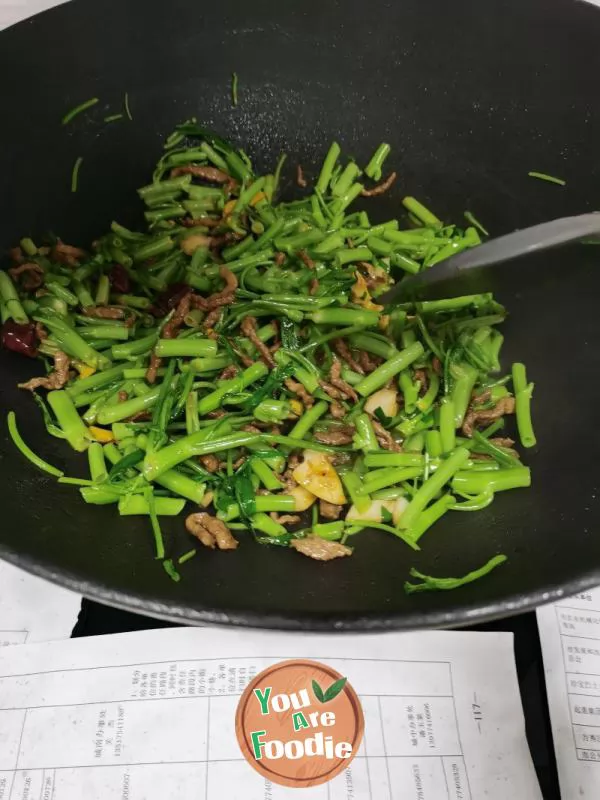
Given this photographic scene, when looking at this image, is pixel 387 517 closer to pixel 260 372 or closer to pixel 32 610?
pixel 260 372

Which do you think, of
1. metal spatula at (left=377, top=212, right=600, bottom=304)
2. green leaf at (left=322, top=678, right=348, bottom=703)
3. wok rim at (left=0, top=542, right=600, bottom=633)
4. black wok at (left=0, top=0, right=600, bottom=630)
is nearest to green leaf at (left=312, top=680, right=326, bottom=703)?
green leaf at (left=322, top=678, right=348, bottom=703)

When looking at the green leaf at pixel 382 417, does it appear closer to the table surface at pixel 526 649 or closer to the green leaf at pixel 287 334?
the green leaf at pixel 287 334

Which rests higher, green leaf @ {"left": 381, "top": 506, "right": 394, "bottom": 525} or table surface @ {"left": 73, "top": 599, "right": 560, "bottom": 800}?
green leaf @ {"left": 381, "top": 506, "right": 394, "bottom": 525}

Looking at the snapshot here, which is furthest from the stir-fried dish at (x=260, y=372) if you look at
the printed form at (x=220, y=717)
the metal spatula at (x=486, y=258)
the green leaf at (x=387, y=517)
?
the printed form at (x=220, y=717)

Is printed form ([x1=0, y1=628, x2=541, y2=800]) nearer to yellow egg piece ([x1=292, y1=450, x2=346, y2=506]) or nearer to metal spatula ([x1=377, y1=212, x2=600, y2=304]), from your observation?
yellow egg piece ([x1=292, y1=450, x2=346, y2=506])

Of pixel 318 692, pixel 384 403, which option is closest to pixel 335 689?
pixel 318 692

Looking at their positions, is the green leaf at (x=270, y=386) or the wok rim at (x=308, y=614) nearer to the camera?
the wok rim at (x=308, y=614)

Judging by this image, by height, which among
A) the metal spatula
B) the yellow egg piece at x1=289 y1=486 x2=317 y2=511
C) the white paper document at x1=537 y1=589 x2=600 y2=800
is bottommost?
the white paper document at x1=537 y1=589 x2=600 y2=800
